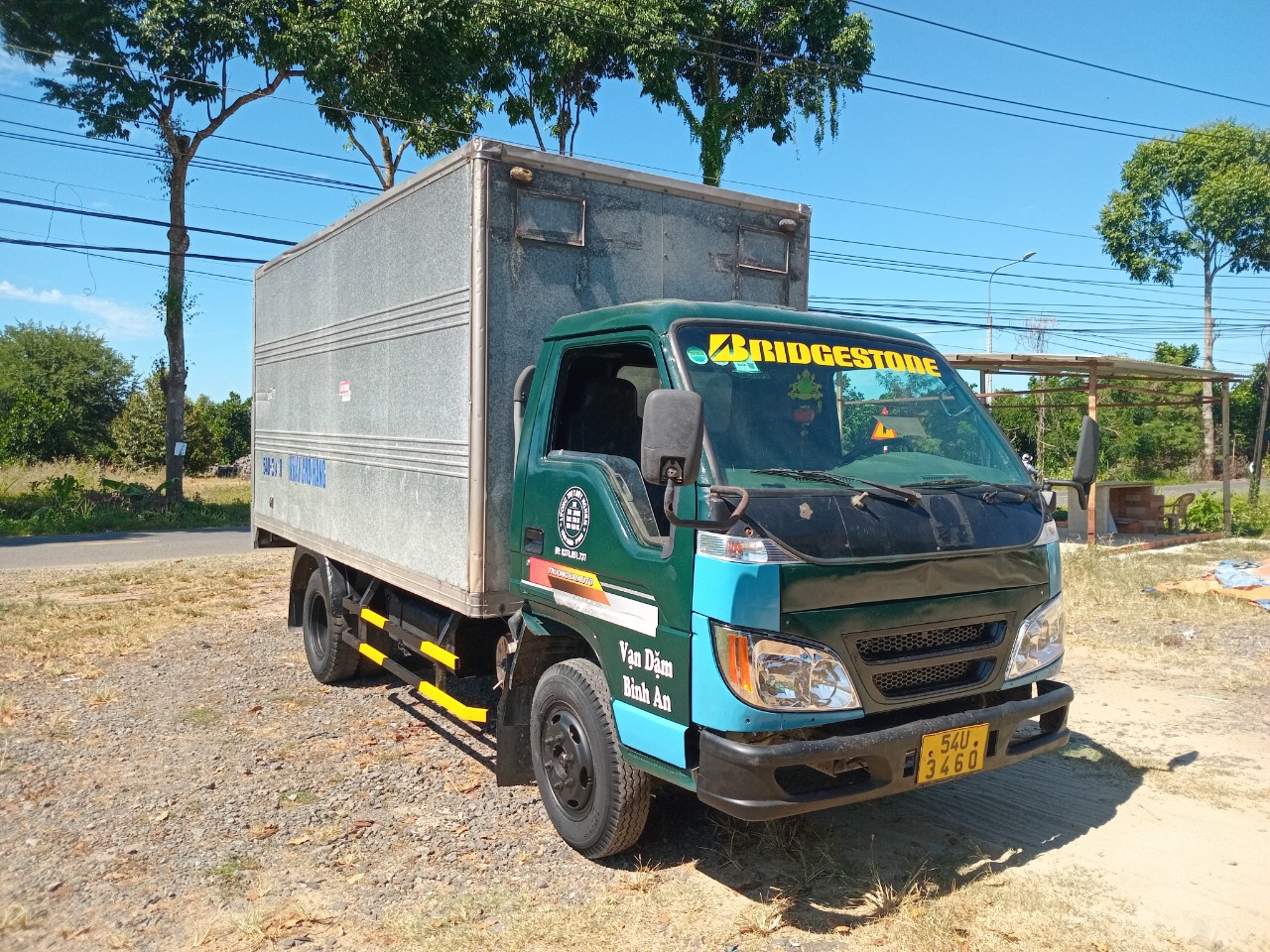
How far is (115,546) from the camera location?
1661cm

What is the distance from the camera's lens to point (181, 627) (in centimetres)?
915

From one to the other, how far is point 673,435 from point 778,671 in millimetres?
896

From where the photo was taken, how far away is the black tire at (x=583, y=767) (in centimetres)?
381

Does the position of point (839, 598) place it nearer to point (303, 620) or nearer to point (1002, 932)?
point (1002, 932)

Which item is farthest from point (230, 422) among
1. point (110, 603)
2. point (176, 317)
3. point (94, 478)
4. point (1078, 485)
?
point (1078, 485)

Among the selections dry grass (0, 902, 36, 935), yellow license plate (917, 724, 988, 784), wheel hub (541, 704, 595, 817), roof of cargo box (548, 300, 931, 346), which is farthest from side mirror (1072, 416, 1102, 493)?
dry grass (0, 902, 36, 935)

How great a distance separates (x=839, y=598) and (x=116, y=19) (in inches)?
878

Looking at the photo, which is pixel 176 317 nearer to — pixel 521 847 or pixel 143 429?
pixel 143 429

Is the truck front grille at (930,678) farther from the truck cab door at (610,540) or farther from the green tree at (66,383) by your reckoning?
the green tree at (66,383)

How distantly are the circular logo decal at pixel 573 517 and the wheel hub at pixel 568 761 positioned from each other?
76 centimetres

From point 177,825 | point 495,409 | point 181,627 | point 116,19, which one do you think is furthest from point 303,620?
point 116,19

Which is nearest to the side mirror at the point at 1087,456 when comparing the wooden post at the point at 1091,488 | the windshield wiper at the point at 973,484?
the windshield wiper at the point at 973,484

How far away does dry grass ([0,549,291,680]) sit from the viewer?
8008 mm

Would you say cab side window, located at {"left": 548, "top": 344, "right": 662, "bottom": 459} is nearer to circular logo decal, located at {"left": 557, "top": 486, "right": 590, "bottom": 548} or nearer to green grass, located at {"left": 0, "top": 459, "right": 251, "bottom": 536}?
circular logo decal, located at {"left": 557, "top": 486, "right": 590, "bottom": 548}
